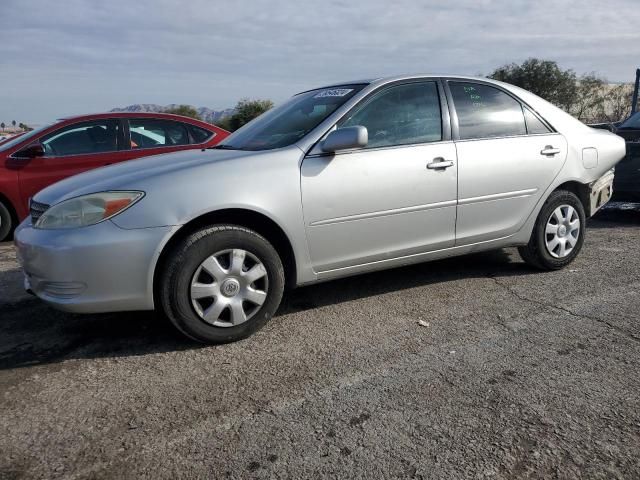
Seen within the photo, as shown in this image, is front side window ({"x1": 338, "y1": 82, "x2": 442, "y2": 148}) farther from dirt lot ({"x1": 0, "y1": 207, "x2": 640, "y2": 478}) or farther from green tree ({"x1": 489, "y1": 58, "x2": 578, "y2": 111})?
green tree ({"x1": 489, "y1": 58, "x2": 578, "y2": 111})

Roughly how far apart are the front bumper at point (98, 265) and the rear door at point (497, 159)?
85.1 inches

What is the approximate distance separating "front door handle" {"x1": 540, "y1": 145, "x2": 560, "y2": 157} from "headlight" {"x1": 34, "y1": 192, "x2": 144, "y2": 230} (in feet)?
9.92

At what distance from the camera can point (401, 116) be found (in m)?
3.84

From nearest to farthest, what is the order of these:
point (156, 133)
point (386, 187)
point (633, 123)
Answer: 1. point (386, 187)
2. point (156, 133)
3. point (633, 123)

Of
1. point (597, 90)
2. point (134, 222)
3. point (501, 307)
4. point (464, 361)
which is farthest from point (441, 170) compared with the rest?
point (597, 90)

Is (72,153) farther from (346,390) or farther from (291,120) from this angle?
(346,390)

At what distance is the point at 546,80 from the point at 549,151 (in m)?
25.4

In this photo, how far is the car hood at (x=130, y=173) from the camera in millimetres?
3154

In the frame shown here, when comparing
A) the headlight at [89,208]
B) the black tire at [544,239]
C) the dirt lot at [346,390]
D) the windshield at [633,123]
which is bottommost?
the dirt lot at [346,390]

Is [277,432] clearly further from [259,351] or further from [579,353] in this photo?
[579,353]

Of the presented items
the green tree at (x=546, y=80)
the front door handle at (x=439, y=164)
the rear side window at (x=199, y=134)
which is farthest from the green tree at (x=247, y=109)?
the front door handle at (x=439, y=164)

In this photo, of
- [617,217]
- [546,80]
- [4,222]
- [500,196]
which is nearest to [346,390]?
[500,196]

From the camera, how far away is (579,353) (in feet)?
9.93

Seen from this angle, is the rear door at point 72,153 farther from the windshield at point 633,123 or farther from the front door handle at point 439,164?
the windshield at point 633,123
